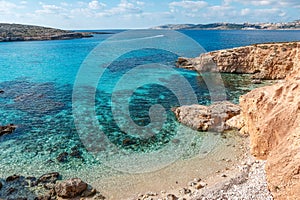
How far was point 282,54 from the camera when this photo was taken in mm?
45094

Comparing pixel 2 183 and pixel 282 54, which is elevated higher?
pixel 282 54

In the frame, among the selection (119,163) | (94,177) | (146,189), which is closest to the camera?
(146,189)

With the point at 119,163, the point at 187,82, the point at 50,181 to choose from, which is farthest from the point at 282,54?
the point at 50,181

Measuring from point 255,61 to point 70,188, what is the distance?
45.6 m

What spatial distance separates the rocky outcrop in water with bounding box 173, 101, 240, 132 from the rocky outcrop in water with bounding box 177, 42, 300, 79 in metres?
21.7

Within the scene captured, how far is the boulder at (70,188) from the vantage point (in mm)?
16081

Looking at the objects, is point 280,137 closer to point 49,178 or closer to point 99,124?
point 49,178

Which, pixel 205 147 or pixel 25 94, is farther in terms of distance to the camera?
pixel 25 94

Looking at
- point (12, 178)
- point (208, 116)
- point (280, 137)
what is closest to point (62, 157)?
point (12, 178)

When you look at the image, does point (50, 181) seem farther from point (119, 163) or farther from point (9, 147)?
point (9, 147)

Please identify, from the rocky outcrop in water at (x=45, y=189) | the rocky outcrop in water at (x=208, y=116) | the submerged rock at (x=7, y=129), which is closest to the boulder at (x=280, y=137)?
the rocky outcrop in water at (x=45, y=189)

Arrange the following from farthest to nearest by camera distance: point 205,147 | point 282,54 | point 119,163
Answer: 1. point 282,54
2. point 205,147
3. point 119,163

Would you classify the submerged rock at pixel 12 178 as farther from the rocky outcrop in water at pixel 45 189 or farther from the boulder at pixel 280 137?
the boulder at pixel 280 137

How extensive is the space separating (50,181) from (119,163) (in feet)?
17.3
